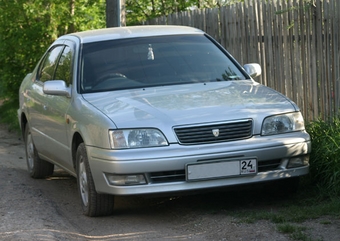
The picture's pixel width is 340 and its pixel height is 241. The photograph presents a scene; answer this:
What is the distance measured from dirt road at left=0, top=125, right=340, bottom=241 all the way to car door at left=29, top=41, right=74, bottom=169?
43 cm

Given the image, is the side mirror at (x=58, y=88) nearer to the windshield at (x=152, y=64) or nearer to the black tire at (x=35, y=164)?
the windshield at (x=152, y=64)

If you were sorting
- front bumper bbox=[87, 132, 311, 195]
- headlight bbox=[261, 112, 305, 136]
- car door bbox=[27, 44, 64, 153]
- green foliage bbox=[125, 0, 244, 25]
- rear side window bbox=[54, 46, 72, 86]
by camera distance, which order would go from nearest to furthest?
front bumper bbox=[87, 132, 311, 195] < headlight bbox=[261, 112, 305, 136] < rear side window bbox=[54, 46, 72, 86] < car door bbox=[27, 44, 64, 153] < green foliage bbox=[125, 0, 244, 25]

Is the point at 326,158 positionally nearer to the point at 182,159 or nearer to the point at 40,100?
the point at 182,159

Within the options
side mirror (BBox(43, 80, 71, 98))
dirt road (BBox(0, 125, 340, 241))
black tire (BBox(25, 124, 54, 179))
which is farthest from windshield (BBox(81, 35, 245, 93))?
black tire (BBox(25, 124, 54, 179))

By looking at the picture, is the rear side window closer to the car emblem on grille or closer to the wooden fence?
the car emblem on grille

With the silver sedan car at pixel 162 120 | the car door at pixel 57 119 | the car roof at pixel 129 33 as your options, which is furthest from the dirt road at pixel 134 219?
the car roof at pixel 129 33

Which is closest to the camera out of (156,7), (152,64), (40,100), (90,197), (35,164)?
(90,197)

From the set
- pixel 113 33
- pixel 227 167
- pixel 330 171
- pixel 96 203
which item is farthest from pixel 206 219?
pixel 113 33

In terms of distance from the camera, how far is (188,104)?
6.99m

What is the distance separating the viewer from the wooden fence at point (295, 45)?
9.14 m

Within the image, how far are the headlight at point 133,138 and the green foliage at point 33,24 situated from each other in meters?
10.4

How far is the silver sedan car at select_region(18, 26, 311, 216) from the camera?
6.61 meters

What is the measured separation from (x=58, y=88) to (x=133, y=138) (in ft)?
4.59

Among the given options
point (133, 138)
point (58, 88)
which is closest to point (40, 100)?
point (58, 88)
